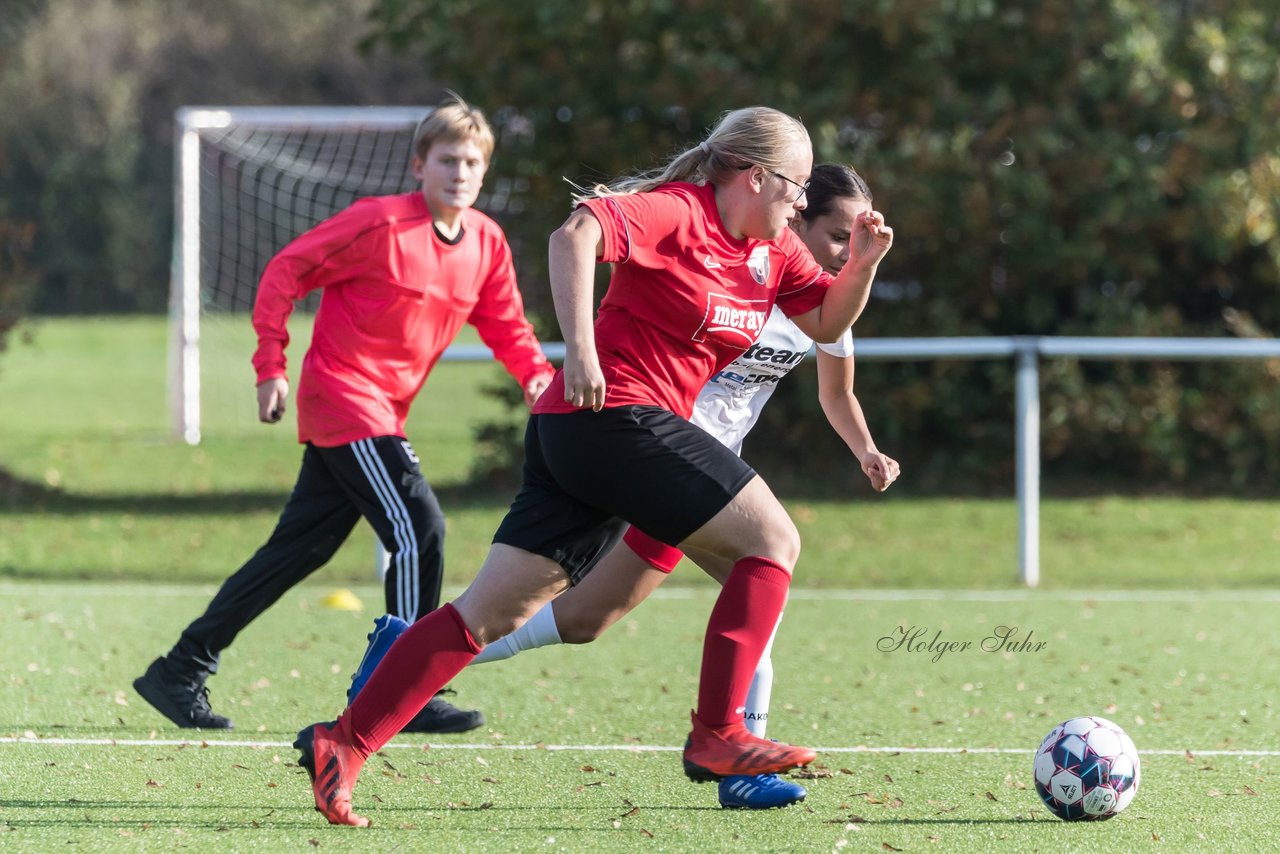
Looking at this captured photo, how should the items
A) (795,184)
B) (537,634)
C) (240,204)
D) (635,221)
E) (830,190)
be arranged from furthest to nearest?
(240,204), (830,190), (537,634), (795,184), (635,221)

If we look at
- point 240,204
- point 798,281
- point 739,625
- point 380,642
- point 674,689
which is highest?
point 798,281

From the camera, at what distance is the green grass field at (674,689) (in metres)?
4.07

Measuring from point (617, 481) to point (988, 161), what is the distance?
342 inches

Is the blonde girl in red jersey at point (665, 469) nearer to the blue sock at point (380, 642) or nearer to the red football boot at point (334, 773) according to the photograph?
the red football boot at point (334, 773)

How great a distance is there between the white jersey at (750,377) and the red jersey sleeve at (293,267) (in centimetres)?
135

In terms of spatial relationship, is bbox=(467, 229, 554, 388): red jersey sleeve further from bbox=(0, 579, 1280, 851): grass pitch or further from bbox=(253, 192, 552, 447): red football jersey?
bbox=(0, 579, 1280, 851): grass pitch

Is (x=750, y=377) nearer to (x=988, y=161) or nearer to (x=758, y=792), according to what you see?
(x=758, y=792)

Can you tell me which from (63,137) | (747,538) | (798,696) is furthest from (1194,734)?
(63,137)

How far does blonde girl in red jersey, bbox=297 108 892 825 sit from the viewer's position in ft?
12.5

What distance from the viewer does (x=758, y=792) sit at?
4.11 m

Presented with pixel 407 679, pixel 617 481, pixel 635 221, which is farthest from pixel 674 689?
pixel 635 221

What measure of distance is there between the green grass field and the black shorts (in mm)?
725
